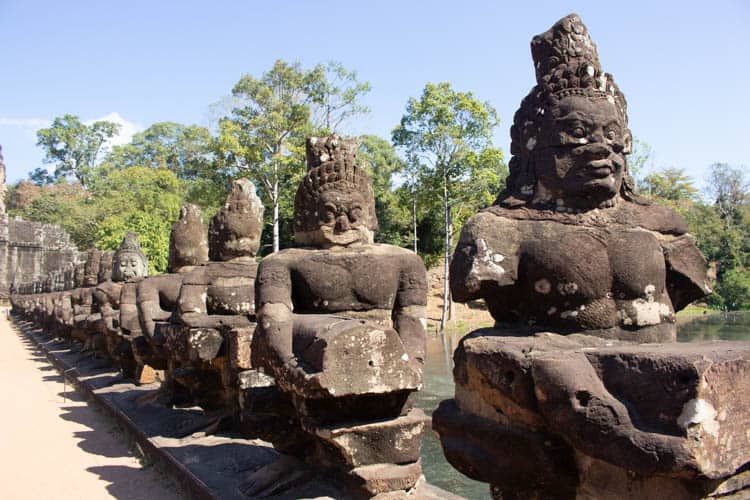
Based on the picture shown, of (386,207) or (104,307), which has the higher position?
(386,207)

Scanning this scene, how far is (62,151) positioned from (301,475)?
58494 millimetres

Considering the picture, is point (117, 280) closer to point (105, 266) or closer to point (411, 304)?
point (105, 266)

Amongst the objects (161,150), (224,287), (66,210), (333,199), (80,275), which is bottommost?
(80,275)

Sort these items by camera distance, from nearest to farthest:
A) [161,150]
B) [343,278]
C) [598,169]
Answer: [598,169]
[343,278]
[161,150]

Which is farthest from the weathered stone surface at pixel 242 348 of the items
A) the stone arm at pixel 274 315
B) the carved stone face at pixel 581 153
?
the carved stone face at pixel 581 153

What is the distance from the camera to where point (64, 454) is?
6.53m

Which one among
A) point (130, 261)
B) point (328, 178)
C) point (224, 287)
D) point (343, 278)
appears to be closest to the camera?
point (343, 278)

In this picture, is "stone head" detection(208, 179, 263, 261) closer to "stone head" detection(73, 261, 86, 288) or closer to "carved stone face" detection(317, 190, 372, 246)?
"carved stone face" detection(317, 190, 372, 246)

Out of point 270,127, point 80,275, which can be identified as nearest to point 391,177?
point 270,127

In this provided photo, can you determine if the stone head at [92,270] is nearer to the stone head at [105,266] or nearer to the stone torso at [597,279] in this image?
the stone head at [105,266]

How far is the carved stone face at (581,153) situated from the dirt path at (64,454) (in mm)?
3724

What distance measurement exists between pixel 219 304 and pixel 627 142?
389 centimetres

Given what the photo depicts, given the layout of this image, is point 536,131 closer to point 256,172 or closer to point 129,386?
point 129,386

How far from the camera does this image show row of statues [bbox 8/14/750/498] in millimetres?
2170
